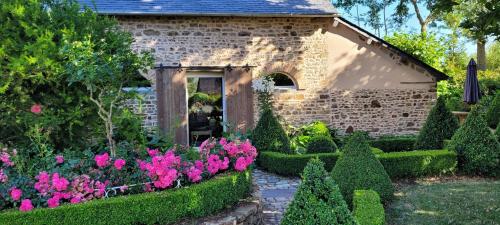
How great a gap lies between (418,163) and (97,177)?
5.36m

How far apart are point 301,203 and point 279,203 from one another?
2625mm

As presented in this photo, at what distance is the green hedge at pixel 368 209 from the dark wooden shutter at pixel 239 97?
560 centimetres

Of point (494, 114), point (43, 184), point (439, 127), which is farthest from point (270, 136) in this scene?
point (494, 114)

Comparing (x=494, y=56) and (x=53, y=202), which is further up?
(x=494, y=56)

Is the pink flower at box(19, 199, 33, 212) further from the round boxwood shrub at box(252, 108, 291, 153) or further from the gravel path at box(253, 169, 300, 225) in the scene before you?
the round boxwood shrub at box(252, 108, 291, 153)

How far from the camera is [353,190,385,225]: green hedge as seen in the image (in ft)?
13.6

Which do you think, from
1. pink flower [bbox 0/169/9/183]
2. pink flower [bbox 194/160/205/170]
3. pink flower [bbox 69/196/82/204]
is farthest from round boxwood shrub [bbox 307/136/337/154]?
pink flower [bbox 0/169/9/183]

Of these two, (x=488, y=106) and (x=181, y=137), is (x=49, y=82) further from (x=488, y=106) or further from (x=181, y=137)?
(x=488, y=106)

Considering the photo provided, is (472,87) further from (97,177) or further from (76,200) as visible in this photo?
(76,200)

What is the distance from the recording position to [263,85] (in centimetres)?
1022

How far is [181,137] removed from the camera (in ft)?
33.0

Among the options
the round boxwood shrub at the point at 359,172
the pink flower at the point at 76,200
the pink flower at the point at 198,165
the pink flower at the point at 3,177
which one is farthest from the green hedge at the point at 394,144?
the pink flower at the point at 3,177

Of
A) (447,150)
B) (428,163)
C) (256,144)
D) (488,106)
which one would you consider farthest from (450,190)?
(488,106)

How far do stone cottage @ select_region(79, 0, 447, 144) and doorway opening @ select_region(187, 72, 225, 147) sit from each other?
1.0 inches
